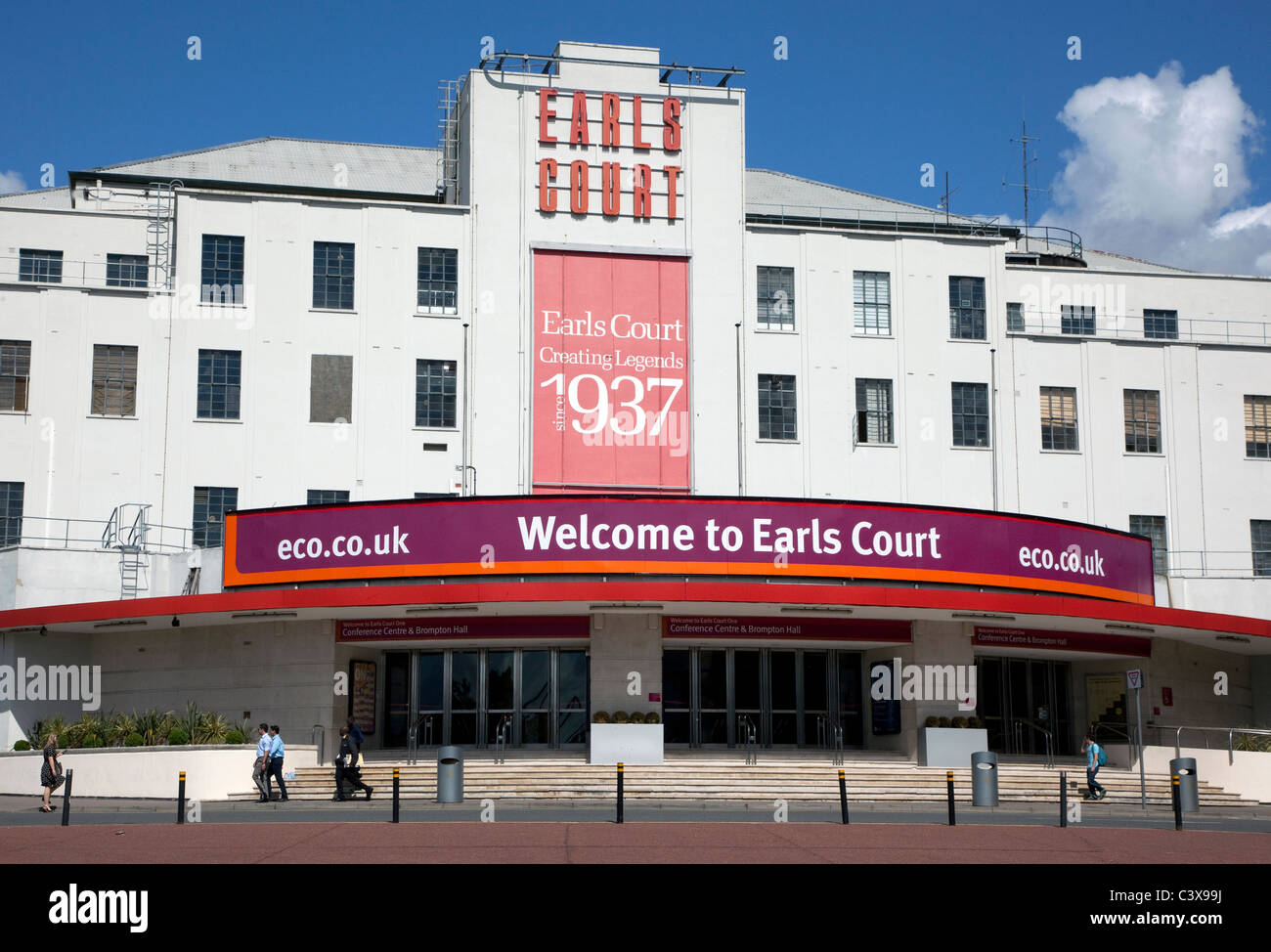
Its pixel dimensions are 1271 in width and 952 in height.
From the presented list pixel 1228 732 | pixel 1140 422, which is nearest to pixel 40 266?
pixel 1140 422

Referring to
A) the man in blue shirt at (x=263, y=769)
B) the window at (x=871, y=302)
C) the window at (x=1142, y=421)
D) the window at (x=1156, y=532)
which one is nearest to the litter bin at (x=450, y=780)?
the man in blue shirt at (x=263, y=769)

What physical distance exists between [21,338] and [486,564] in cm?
1772

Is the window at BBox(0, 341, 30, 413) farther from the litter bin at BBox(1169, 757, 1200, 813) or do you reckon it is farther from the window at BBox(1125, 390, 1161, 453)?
the window at BBox(1125, 390, 1161, 453)

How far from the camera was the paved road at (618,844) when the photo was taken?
17734mm

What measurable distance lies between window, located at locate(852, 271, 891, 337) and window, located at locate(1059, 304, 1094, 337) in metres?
7.41

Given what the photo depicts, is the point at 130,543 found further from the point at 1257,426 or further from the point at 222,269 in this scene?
the point at 1257,426

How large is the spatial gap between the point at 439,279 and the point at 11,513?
1380 centimetres

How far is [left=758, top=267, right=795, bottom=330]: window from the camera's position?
42812mm

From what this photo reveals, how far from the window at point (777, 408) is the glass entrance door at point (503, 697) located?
10.8 metres

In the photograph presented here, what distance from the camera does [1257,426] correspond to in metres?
45.5

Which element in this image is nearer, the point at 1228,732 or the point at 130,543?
the point at 1228,732

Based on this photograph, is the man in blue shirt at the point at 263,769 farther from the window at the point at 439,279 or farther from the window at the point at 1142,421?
the window at the point at 1142,421

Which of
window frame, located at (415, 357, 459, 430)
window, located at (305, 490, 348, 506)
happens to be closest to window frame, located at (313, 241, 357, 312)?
window frame, located at (415, 357, 459, 430)
